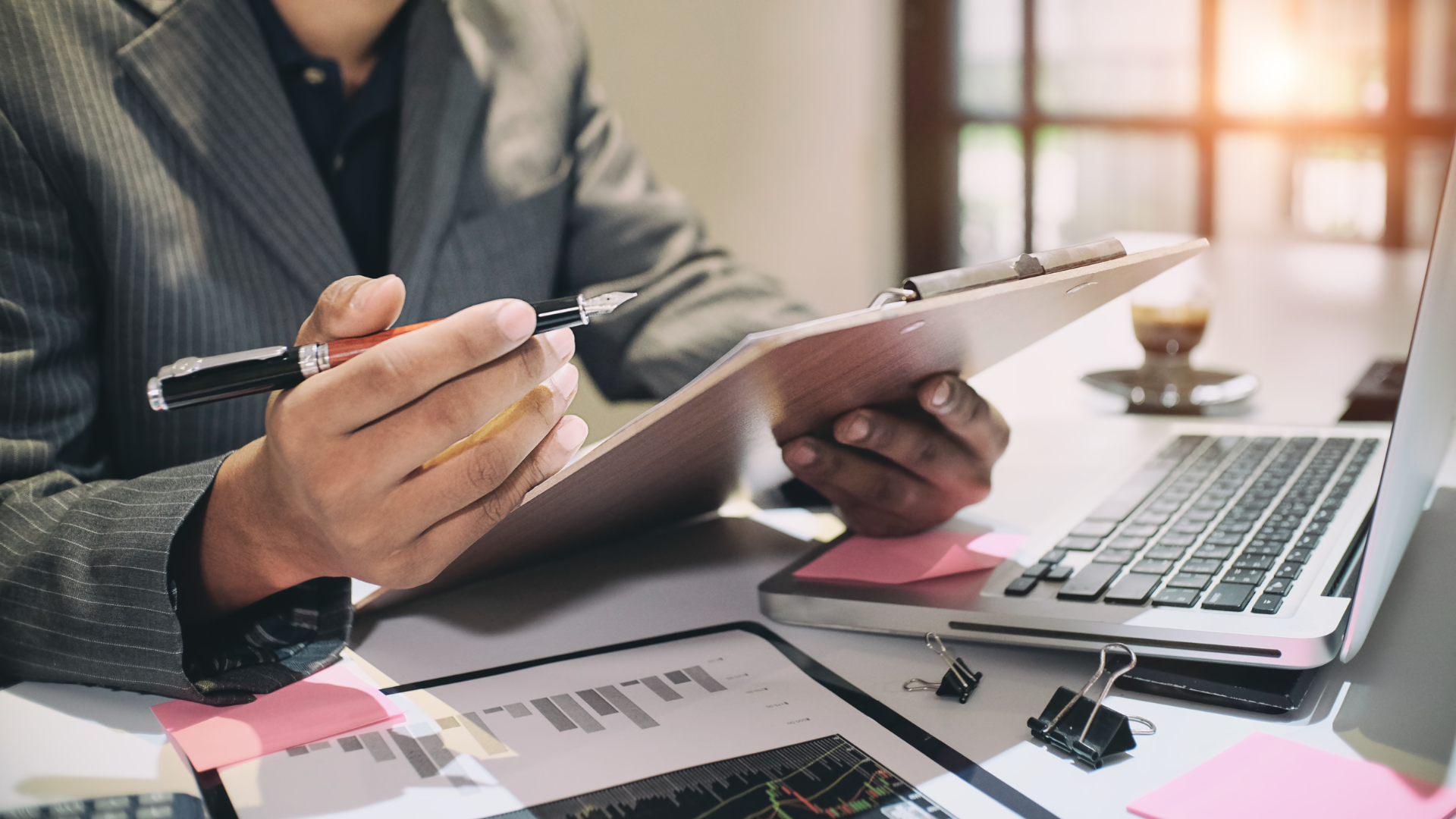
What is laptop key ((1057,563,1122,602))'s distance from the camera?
0.61 metres

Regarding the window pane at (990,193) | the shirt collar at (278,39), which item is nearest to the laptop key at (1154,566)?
the shirt collar at (278,39)

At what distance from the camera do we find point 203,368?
0.53 metres

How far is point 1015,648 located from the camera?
63 centimetres

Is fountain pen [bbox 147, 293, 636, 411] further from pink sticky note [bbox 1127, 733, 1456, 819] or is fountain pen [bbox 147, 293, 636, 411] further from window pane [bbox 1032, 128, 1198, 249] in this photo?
window pane [bbox 1032, 128, 1198, 249]

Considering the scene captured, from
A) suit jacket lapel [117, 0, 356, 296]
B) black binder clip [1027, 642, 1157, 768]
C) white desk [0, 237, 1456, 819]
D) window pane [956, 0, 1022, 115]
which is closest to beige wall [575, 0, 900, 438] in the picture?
window pane [956, 0, 1022, 115]

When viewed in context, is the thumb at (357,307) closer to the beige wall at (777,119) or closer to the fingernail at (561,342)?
the fingernail at (561,342)

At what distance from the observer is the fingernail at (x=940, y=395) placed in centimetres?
70

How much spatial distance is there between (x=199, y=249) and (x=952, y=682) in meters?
0.72

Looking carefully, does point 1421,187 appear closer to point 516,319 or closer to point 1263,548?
point 1263,548

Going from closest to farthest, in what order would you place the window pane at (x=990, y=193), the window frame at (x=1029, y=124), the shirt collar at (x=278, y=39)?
the shirt collar at (x=278, y=39)
the window frame at (x=1029, y=124)
the window pane at (x=990, y=193)

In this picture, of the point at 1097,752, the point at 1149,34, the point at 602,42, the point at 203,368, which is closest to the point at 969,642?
the point at 1097,752

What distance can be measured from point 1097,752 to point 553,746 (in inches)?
9.9

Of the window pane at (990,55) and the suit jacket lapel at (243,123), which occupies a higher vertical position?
the window pane at (990,55)

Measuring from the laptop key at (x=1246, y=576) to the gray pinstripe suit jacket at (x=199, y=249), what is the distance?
513 mm
